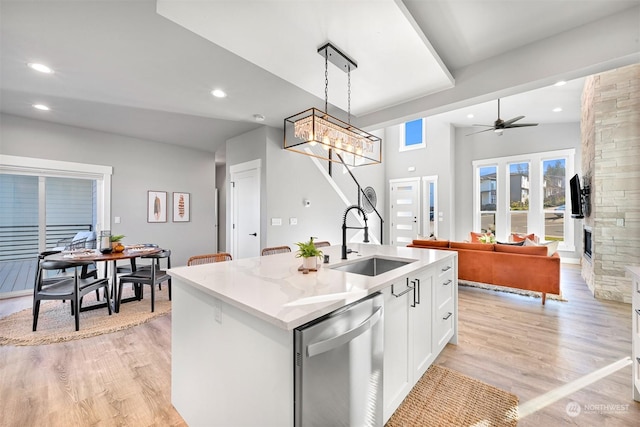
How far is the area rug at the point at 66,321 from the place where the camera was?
8.84ft

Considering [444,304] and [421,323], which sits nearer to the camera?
[421,323]

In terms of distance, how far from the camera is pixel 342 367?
1.16 m

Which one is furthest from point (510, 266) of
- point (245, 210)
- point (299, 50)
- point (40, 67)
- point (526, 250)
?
point (40, 67)

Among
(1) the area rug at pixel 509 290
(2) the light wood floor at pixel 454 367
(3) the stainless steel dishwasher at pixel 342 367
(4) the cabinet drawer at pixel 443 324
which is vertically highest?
(3) the stainless steel dishwasher at pixel 342 367

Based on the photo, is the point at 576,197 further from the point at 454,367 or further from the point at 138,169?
the point at 138,169

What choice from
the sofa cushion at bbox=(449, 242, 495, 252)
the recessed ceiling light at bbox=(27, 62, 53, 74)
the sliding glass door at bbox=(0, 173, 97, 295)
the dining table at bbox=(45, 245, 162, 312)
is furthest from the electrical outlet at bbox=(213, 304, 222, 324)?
the sliding glass door at bbox=(0, 173, 97, 295)

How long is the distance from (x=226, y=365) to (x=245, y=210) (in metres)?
3.89

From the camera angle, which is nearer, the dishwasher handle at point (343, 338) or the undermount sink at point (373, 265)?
the dishwasher handle at point (343, 338)

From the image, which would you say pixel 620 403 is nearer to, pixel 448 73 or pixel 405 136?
pixel 448 73

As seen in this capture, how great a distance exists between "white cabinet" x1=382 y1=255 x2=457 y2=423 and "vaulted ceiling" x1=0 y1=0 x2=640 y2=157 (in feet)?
6.17

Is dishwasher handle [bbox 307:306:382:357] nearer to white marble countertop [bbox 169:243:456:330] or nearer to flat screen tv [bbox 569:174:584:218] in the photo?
white marble countertop [bbox 169:243:456:330]

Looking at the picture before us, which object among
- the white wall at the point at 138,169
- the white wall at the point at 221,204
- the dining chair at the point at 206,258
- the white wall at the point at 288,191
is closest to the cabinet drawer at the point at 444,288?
the dining chair at the point at 206,258

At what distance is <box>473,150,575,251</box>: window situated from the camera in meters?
6.51

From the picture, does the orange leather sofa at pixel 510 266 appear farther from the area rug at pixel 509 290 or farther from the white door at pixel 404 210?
the white door at pixel 404 210
